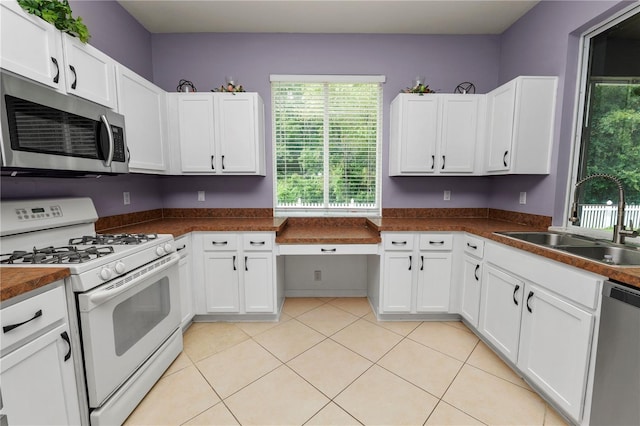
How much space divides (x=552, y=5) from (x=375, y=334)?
120 inches

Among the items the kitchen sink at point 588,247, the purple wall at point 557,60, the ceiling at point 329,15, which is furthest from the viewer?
the ceiling at point 329,15

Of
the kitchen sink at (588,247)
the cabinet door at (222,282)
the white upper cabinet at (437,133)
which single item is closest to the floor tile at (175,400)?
the cabinet door at (222,282)

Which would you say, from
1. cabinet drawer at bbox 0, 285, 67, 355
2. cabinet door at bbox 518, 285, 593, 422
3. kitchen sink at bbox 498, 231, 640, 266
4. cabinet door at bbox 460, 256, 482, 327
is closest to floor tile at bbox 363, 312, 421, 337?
cabinet door at bbox 460, 256, 482, 327

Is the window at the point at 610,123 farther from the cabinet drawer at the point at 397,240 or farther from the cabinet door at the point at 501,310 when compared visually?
the cabinet drawer at the point at 397,240

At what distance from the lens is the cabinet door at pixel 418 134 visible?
2.56m

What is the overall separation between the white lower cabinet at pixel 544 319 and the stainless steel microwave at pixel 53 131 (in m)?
2.67

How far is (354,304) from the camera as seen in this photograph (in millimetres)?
2852

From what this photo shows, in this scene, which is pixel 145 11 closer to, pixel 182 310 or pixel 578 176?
pixel 182 310

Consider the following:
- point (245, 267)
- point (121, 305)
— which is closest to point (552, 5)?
point (245, 267)

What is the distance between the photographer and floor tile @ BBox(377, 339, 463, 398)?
5.67ft

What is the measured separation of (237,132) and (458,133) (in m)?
2.12

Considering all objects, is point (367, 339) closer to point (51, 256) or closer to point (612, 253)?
point (612, 253)

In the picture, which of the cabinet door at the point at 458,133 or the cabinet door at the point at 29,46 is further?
the cabinet door at the point at 458,133

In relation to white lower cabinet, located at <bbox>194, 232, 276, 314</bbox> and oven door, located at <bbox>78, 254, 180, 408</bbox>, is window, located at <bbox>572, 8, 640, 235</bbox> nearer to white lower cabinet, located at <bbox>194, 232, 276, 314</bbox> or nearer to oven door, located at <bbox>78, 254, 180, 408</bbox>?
white lower cabinet, located at <bbox>194, 232, 276, 314</bbox>
